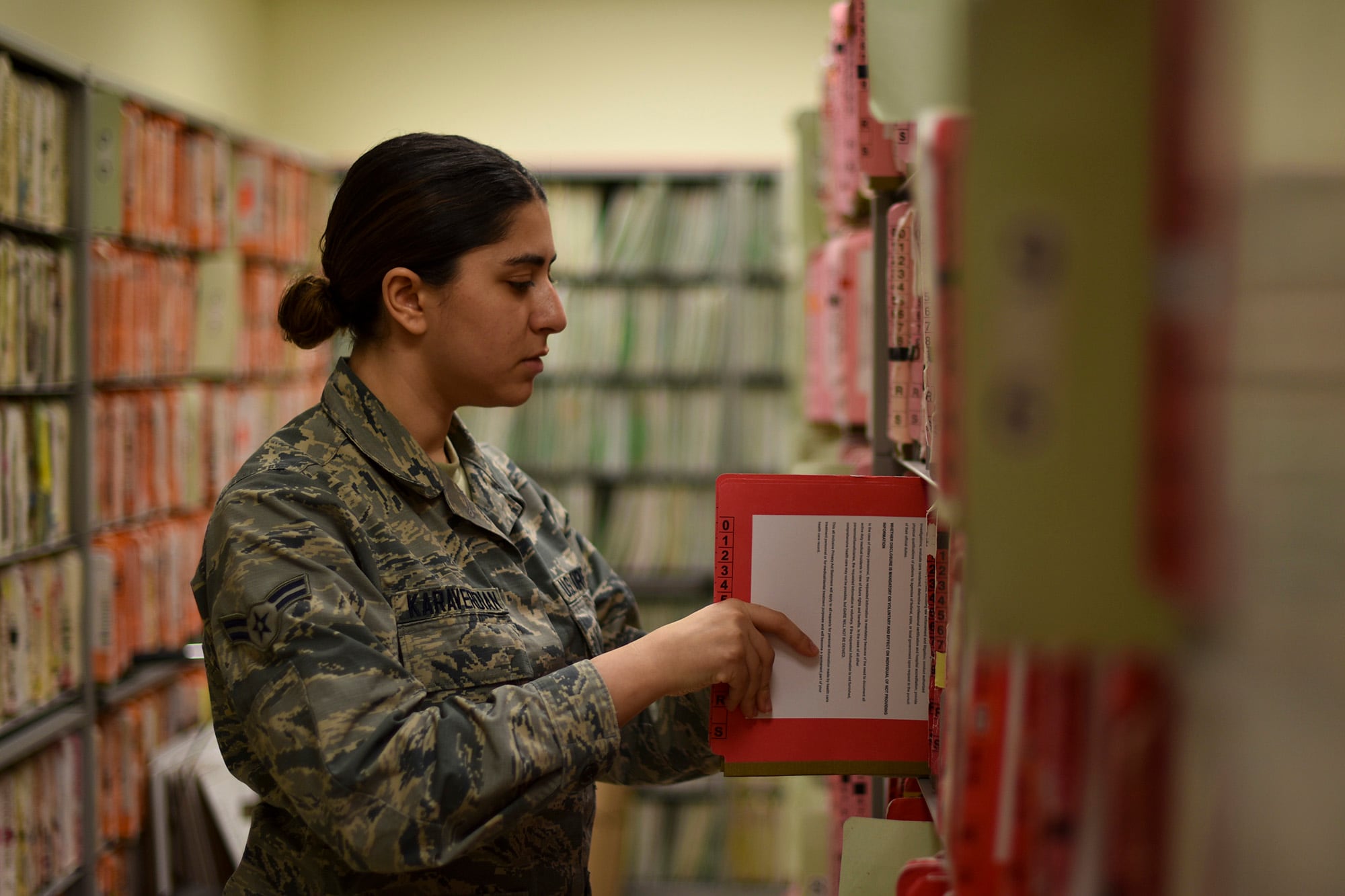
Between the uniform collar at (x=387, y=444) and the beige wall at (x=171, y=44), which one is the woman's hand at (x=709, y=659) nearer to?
the uniform collar at (x=387, y=444)

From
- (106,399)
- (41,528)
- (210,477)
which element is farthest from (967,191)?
(210,477)

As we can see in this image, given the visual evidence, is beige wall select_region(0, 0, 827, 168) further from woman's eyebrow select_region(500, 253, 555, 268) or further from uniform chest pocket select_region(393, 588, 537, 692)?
uniform chest pocket select_region(393, 588, 537, 692)

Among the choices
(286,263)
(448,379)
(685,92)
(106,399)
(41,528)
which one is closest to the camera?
(448,379)

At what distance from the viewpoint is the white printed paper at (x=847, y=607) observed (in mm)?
997

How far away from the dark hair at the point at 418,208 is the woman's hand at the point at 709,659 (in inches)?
18.5

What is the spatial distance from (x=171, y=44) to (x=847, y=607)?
306cm

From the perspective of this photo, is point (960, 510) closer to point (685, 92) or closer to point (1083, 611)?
point (1083, 611)

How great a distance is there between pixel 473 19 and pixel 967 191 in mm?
3759

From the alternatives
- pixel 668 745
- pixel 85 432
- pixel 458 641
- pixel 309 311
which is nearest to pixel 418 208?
pixel 309 311

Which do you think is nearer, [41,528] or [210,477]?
[41,528]

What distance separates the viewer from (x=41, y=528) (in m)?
2.08

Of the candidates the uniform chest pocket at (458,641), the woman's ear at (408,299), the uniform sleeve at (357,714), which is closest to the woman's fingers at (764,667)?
the uniform sleeve at (357,714)

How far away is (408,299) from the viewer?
1175 mm

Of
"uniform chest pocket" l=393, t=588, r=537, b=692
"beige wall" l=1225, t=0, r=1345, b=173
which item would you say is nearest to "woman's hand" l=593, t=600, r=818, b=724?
"uniform chest pocket" l=393, t=588, r=537, b=692
